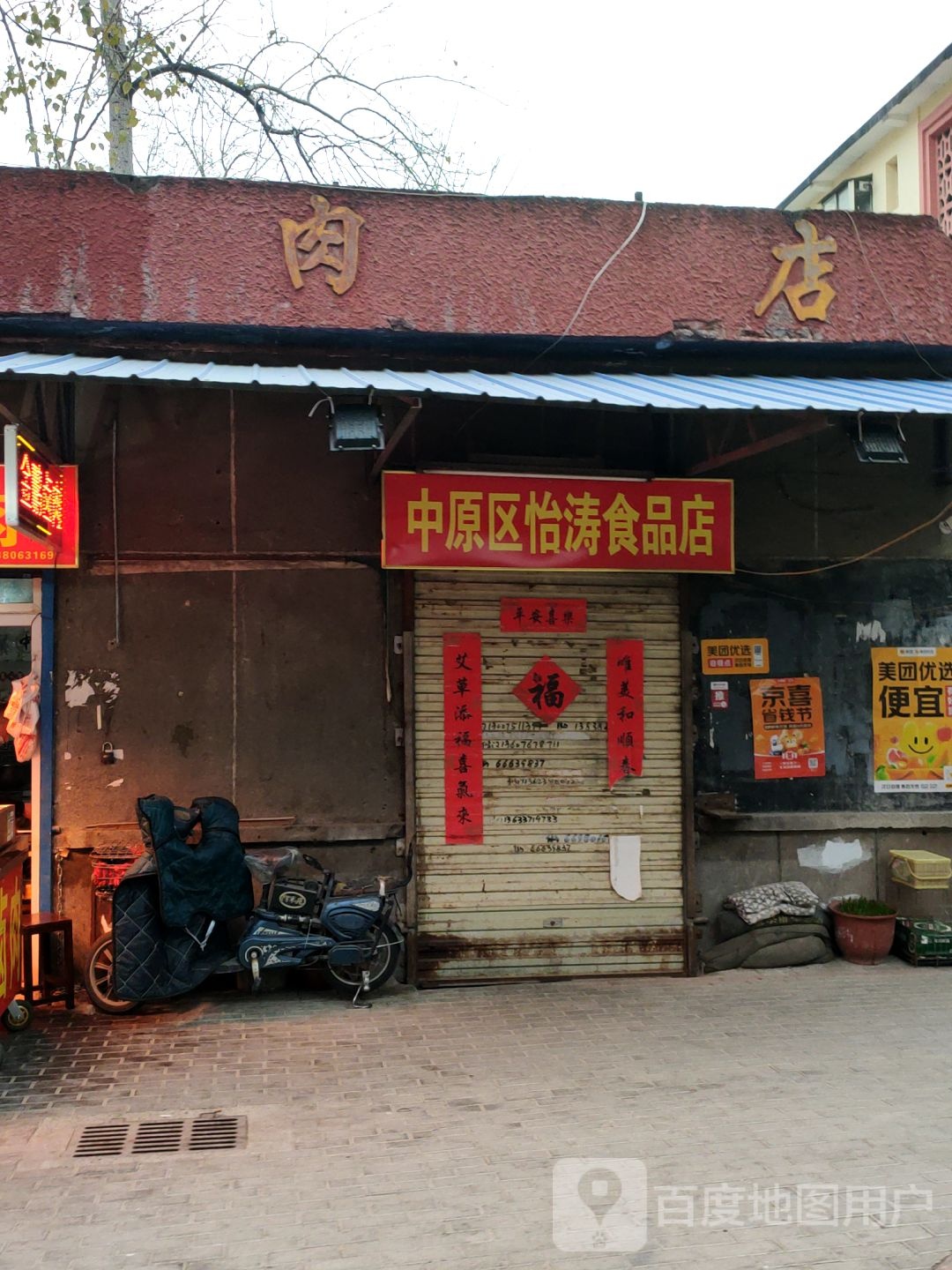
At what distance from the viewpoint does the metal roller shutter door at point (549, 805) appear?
24.2 feet

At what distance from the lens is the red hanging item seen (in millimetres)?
7648

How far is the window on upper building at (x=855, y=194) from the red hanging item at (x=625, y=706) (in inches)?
367

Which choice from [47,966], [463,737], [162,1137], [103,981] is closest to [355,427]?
[463,737]

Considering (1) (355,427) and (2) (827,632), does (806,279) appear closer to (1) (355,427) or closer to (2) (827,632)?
(2) (827,632)

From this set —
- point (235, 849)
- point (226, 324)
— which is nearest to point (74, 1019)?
point (235, 849)

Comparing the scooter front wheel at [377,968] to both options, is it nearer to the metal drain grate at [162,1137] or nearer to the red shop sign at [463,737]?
the red shop sign at [463,737]

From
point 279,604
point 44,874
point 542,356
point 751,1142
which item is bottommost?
point 751,1142

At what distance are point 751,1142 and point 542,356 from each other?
5266 mm

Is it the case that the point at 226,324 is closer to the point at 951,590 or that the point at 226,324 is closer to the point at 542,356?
the point at 542,356

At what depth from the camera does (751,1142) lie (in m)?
4.84

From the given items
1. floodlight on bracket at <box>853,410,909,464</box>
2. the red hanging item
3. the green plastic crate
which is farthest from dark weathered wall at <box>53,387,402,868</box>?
the green plastic crate

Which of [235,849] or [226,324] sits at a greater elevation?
[226,324]

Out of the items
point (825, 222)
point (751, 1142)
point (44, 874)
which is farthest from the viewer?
point (825, 222)

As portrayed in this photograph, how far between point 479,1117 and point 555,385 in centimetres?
426
